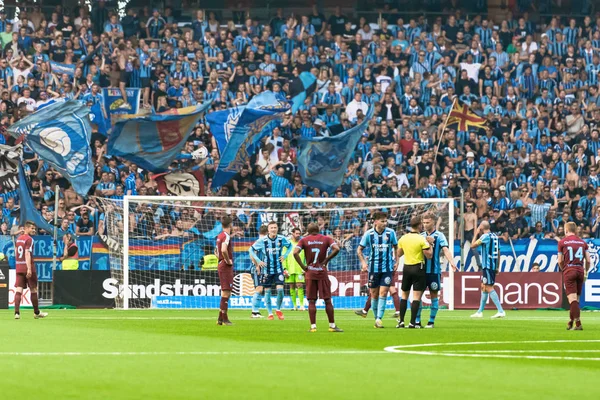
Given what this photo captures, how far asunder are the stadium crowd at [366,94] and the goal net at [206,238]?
21.2 inches

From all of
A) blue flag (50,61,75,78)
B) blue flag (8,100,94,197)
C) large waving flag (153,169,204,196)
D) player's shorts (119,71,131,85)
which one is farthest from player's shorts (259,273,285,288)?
blue flag (50,61,75,78)

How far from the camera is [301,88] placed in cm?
3666

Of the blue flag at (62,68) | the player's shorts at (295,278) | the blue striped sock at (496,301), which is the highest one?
the blue flag at (62,68)

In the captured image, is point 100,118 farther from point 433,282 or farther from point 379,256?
point 433,282

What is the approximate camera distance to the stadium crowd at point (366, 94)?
112 ft

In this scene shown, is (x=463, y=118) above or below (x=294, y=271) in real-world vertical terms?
above

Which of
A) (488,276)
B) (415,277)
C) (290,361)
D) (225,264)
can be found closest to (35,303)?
(225,264)

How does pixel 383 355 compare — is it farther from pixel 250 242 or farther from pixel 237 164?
pixel 237 164

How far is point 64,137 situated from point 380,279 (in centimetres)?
1387

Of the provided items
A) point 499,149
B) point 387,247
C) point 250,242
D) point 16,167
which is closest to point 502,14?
point 499,149

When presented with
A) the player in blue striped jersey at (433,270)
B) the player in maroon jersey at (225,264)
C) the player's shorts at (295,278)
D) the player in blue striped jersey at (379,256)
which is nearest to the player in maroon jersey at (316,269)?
the player in maroon jersey at (225,264)

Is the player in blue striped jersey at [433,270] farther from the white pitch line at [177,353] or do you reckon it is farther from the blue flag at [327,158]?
the blue flag at [327,158]

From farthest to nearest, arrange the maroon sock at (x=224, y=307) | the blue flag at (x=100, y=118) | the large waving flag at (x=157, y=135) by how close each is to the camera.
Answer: the blue flag at (x=100, y=118) < the large waving flag at (x=157, y=135) < the maroon sock at (x=224, y=307)

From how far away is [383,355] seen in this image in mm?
14016
